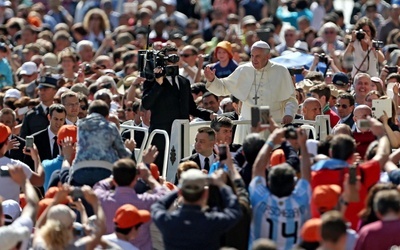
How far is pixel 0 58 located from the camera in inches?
835

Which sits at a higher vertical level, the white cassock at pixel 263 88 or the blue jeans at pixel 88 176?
the white cassock at pixel 263 88

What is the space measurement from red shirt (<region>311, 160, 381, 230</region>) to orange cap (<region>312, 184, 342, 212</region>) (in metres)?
0.25

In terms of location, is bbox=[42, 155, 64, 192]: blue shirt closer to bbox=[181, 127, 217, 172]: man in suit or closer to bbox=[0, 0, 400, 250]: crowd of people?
bbox=[0, 0, 400, 250]: crowd of people

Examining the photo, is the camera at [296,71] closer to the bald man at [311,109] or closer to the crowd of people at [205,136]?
the crowd of people at [205,136]

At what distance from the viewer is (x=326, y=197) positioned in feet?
35.2

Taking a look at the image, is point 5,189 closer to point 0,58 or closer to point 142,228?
point 142,228

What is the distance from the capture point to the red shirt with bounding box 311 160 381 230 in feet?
36.2

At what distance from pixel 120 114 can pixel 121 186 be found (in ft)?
20.6

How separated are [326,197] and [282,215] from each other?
0.39 meters

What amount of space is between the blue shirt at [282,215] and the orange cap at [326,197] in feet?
0.62

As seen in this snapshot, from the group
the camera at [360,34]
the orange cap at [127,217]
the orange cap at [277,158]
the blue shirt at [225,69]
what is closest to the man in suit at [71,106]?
the blue shirt at [225,69]

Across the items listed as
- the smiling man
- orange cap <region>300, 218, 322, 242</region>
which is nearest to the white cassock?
the smiling man

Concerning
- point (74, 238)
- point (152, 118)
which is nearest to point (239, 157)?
point (74, 238)

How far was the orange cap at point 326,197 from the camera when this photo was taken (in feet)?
35.2
